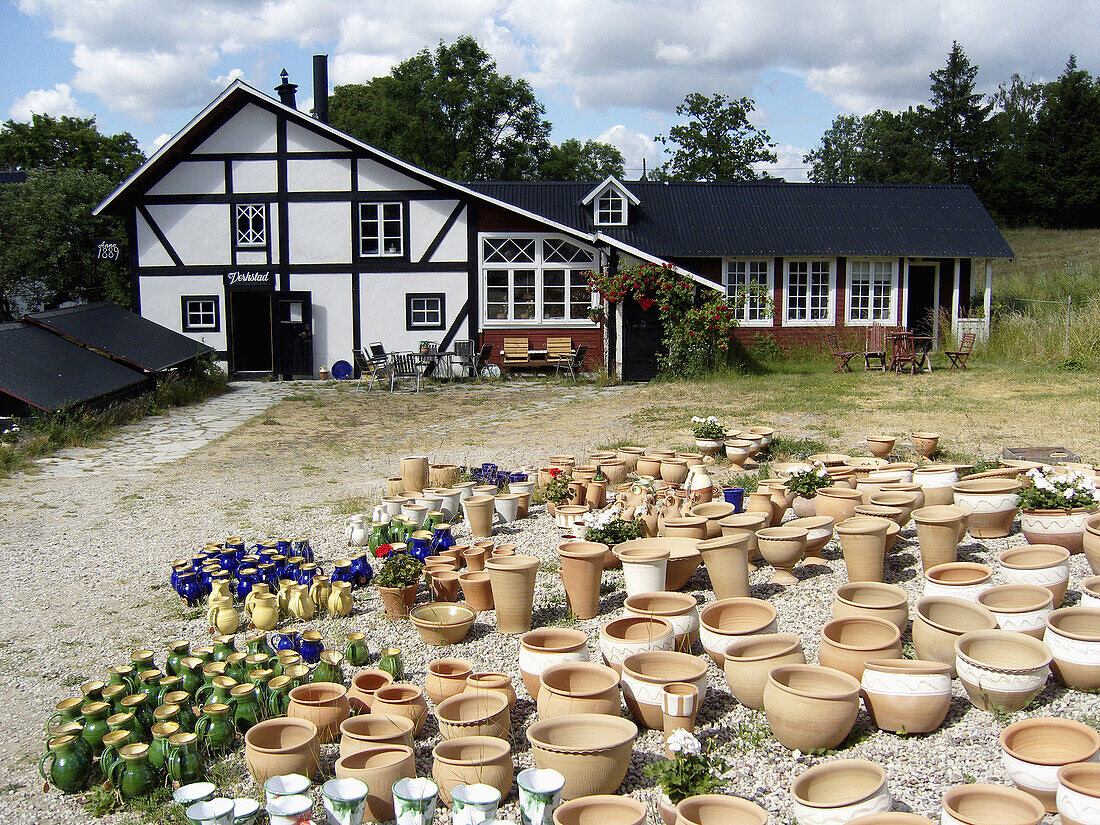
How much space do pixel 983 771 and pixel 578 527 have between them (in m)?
3.02

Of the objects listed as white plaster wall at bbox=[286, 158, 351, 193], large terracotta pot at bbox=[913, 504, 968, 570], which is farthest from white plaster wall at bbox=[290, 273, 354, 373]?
large terracotta pot at bbox=[913, 504, 968, 570]

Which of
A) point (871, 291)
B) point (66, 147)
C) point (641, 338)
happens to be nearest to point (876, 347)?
point (871, 291)

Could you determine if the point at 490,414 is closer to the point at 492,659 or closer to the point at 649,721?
the point at 492,659

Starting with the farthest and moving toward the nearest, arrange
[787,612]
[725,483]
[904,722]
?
1. [725,483]
2. [787,612]
3. [904,722]

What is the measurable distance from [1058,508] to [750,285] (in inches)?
575

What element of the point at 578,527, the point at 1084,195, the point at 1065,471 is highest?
the point at 1084,195

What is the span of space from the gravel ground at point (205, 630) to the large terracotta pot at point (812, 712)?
0.28 feet

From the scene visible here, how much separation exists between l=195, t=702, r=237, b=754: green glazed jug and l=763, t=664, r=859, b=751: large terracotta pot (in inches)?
90.3

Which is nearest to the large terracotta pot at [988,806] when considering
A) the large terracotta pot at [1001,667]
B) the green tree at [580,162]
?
the large terracotta pot at [1001,667]

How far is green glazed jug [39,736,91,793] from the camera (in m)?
3.68

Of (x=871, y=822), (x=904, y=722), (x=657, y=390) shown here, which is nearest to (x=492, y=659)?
(x=904, y=722)

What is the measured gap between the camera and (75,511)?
8078 mm

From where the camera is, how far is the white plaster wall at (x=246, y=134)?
60.9ft

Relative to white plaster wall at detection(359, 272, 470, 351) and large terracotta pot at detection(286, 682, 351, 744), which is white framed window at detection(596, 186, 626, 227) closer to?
white plaster wall at detection(359, 272, 470, 351)
